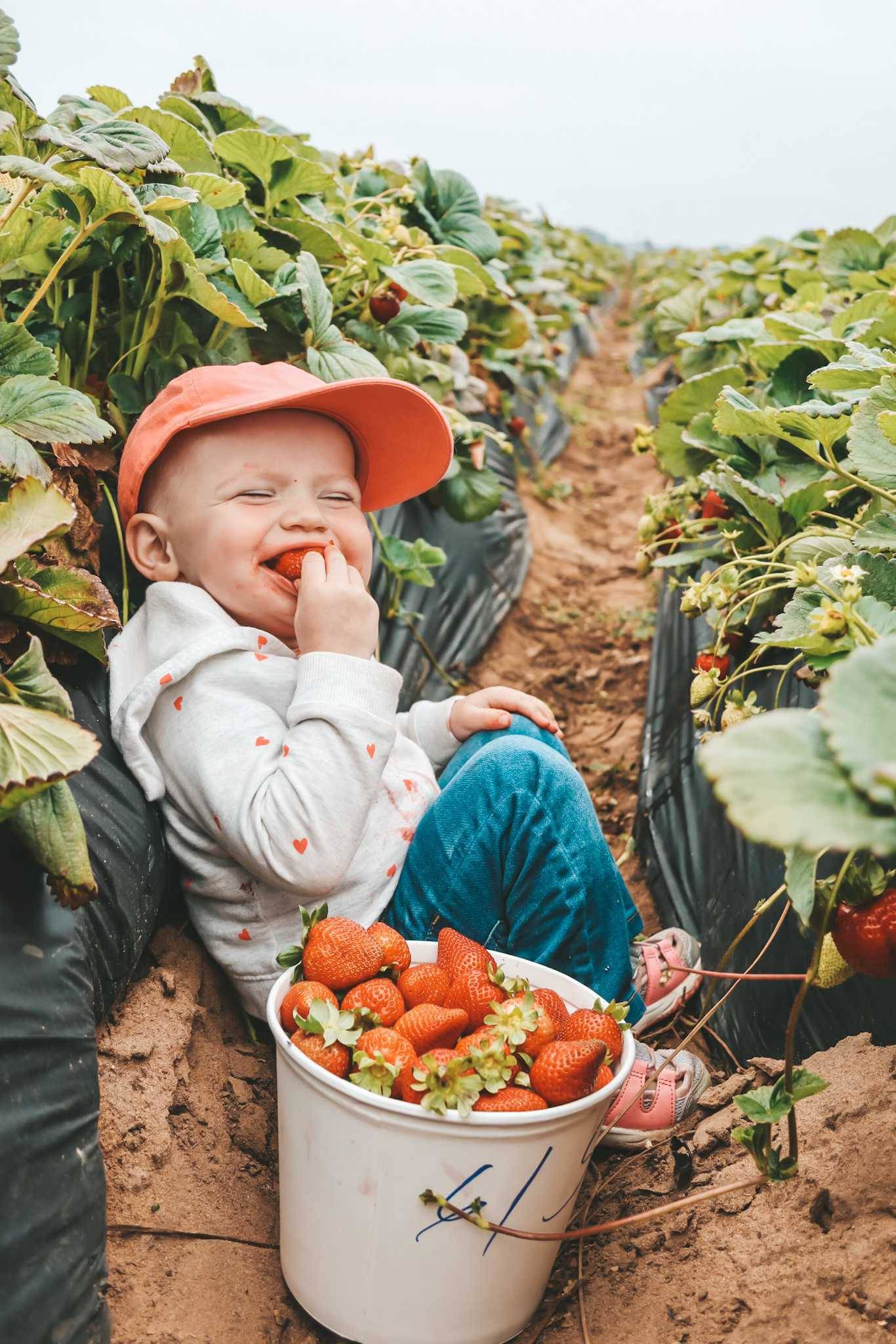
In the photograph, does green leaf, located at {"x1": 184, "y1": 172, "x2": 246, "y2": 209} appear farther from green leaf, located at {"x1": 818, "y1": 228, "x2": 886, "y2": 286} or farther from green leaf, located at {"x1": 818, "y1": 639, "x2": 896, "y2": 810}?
green leaf, located at {"x1": 818, "y1": 228, "x2": 886, "y2": 286}

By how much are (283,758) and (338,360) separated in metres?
0.81

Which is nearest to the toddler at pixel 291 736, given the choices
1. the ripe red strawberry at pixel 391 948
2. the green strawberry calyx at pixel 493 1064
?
the ripe red strawberry at pixel 391 948

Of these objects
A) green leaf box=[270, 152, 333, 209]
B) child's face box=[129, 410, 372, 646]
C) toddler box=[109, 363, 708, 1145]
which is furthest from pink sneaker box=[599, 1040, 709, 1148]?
green leaf box=[270, 152, 333, 209]

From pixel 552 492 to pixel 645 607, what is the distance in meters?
1.27

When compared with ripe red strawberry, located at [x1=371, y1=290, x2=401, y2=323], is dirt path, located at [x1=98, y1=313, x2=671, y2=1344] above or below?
below

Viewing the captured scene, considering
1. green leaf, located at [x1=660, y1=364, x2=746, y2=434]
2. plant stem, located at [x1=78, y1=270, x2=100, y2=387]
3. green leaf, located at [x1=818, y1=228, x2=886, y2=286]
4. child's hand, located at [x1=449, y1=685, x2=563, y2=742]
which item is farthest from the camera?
green leaf, located at [x1=818, y1=228, x2=886, y2=286]

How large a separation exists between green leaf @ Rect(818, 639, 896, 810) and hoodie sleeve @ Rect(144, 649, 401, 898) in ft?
2.36

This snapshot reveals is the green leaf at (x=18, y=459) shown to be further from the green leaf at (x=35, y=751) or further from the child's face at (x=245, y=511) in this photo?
the green leaf at (x=35, y=751)

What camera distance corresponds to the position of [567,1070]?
3.26 ft

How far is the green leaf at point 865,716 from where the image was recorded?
545mm

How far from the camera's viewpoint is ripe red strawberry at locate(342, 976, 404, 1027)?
1.08 meters

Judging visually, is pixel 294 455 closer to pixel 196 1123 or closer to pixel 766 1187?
pixel 196 1123

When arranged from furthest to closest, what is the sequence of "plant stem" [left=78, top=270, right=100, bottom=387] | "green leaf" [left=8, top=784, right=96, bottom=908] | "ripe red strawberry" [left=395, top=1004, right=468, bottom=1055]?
"plant stem" [left=78, top=270, right=100, bottom=387] < "ripe red strawberry" [left=395, top=1004, right=468, bottom=1055] < "green leaf" [left=8, top=784, right=96, bottom=908]

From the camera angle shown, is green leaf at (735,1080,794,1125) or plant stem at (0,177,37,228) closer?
green leaf at (735,1080,794,1125)
